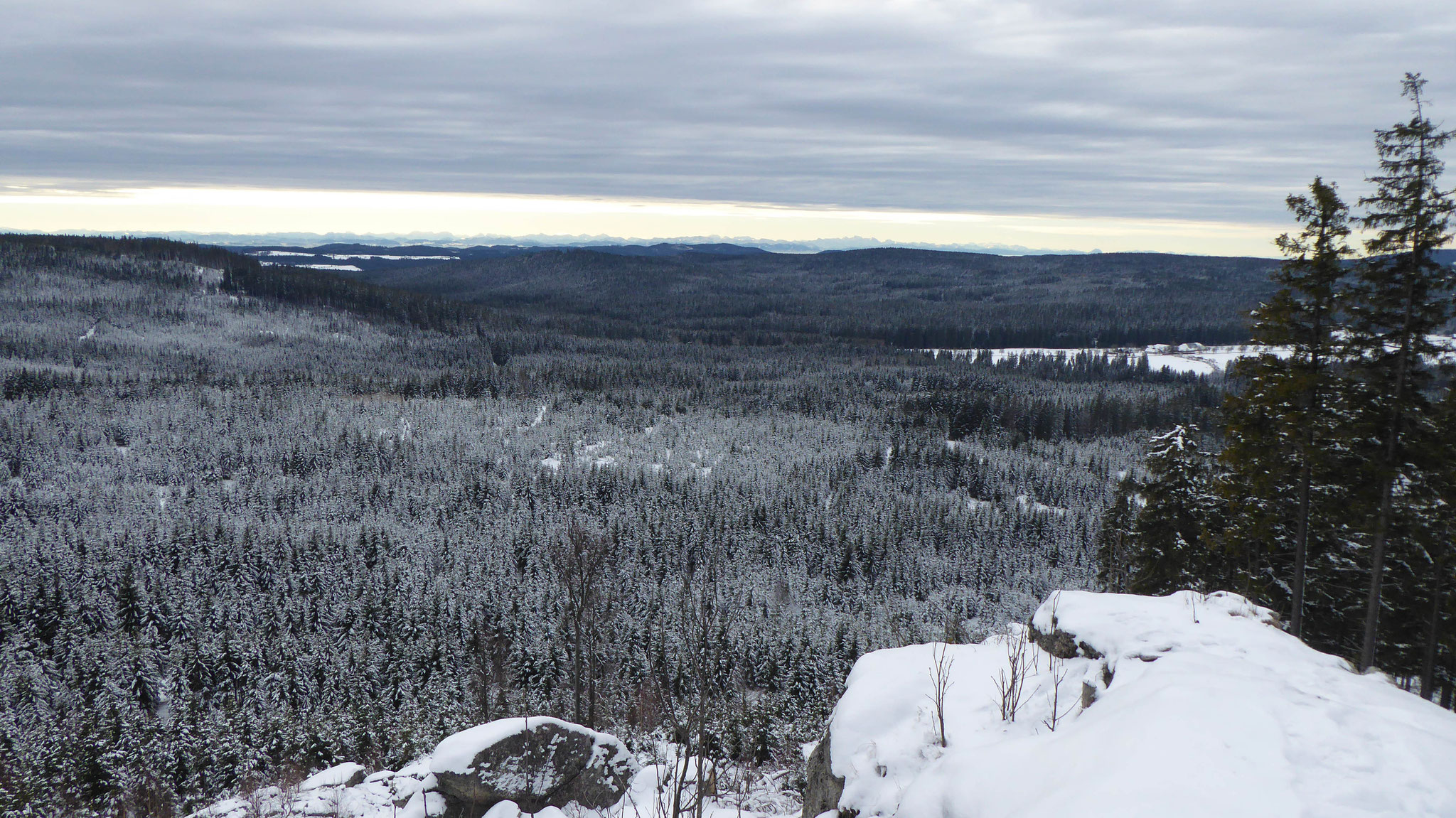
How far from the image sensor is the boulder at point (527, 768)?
15883mm

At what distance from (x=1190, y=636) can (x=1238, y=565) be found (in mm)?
22796

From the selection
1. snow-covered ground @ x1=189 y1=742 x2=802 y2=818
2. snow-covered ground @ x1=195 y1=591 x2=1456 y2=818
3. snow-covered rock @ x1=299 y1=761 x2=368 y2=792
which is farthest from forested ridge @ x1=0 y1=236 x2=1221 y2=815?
snow-covered rock @ x1=299 y1=761 x2=368 y2=792

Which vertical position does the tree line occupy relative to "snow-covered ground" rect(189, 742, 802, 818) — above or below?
above

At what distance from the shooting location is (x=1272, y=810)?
7031mm

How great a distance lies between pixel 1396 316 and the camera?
1938cm

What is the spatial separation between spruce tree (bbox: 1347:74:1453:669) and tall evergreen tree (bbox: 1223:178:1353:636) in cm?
103

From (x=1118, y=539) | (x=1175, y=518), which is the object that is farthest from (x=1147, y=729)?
(x=1118, y=539)

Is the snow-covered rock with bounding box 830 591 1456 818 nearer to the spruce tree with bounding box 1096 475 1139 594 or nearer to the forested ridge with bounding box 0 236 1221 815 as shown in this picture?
the forested ridge with bounding box 0 236 1221 815

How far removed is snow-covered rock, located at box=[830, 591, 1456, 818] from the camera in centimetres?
752

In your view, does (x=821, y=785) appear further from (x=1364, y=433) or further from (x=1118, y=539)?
(x=1118, y=539)

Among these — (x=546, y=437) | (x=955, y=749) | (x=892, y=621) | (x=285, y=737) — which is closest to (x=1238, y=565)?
(x=955, y=749)

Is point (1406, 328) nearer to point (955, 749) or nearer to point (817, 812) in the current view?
point (955, 749)

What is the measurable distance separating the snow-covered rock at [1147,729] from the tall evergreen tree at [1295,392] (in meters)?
8.98

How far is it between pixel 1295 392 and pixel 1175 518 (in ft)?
38.6
